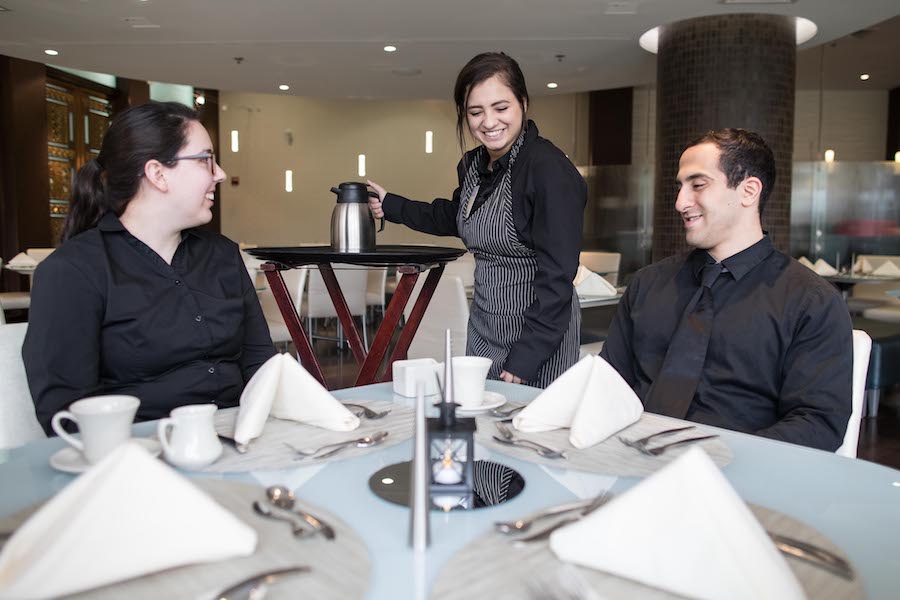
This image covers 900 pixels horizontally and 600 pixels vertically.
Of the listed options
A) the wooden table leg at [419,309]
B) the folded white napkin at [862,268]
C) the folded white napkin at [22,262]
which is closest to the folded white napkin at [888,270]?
the folded white napkin at [862,268]

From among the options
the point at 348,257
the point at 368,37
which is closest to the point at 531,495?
the point at 348,257

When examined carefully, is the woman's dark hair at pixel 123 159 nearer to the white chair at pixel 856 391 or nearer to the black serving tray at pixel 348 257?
the black serving tray at pixel 348 257

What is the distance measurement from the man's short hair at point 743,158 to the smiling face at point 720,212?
11mm

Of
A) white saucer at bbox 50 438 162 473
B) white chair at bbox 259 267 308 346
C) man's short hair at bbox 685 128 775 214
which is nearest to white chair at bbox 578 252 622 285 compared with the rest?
white chair at bbox 259 267 308 346

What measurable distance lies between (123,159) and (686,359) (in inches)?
51.6

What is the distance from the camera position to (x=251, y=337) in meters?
1.85

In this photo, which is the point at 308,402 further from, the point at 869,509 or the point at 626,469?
the point at 869,509

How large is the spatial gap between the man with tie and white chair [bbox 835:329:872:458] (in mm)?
43

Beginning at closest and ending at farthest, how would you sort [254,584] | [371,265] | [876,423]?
[254,584] < [371,265] < [876,423]

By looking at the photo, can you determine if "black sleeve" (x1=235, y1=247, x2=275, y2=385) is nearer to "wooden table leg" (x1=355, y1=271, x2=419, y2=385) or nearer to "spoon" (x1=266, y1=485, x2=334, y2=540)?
"wooden table leg" (x1=355, y1=271, x2=419, y2=385)

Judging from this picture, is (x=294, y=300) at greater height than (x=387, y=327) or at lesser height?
lesser

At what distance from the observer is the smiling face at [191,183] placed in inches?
65.4

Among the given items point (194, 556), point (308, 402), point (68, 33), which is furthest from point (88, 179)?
point (68, 33)

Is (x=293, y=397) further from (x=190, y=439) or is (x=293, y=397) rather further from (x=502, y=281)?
(x=502, y=281)
